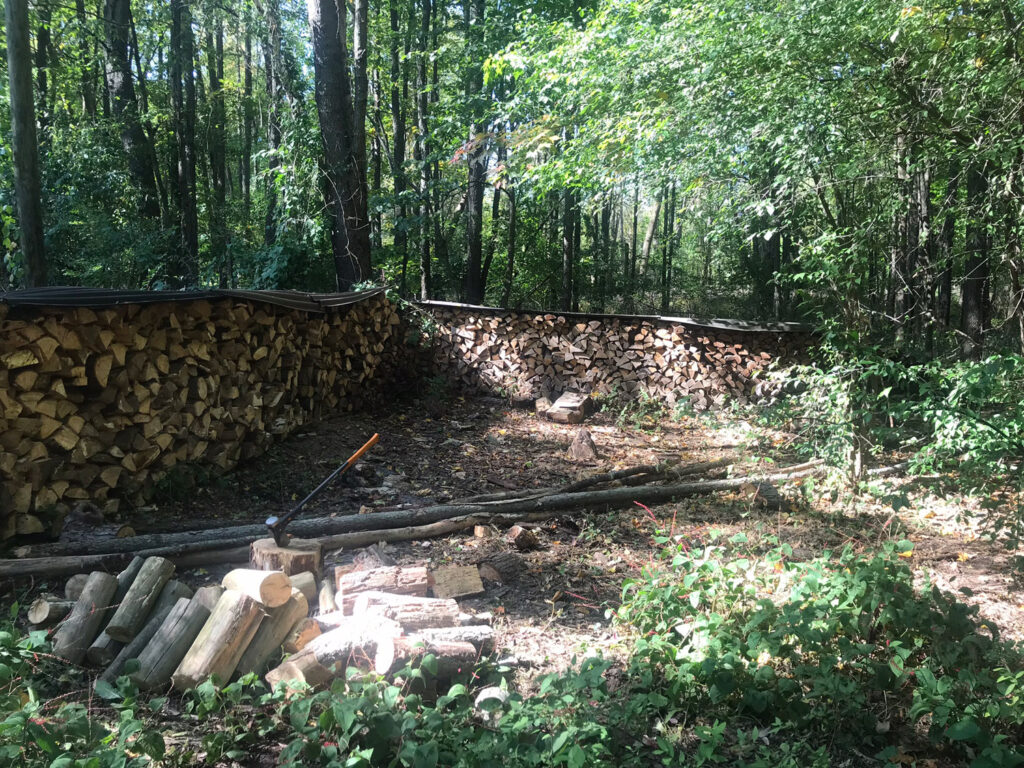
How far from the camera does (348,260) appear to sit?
8.29 m

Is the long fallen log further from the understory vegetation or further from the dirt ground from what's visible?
the understory vegetation

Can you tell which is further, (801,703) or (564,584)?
(564,584)

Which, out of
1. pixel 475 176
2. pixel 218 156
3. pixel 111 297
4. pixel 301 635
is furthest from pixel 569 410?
pixel 218 156

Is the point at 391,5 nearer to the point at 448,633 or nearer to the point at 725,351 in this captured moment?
the point at 725,351

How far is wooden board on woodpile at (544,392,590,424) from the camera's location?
7652 millimetres

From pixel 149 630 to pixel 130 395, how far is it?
195 centimetres

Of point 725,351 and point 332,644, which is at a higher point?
point 725,351

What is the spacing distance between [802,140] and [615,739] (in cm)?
482

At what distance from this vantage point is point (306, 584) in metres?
3.22

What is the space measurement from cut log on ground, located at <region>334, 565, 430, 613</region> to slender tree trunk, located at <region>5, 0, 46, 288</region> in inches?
174

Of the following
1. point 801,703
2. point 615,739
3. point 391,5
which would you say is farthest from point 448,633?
point 391,5

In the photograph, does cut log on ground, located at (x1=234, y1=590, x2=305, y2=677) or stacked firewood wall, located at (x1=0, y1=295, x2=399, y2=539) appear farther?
stacked firewood wall, located at (x1=0, y1=295, x2=399, y2=539)

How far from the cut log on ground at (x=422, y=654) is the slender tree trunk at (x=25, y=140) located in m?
5.03

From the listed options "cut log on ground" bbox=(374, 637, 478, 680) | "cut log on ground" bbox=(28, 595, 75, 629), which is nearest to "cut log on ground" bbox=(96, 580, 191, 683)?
"cut log on ground" bbox=(28, 595, 75, 629)
